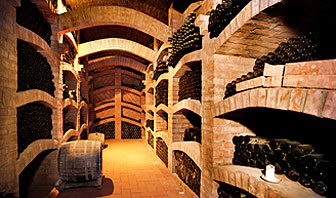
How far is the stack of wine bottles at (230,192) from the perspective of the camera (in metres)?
2.69

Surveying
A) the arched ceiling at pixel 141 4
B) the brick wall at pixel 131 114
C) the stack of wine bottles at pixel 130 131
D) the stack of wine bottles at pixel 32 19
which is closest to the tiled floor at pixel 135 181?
the stack of wine bottles at pixel 32 19

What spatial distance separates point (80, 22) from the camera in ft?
17.0

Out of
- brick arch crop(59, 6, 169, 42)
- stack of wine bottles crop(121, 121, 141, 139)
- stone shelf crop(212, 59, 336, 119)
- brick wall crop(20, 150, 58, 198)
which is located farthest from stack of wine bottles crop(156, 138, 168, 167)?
stack of wine bottles crop(121, 121, 141, 139)

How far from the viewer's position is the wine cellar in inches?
75.2

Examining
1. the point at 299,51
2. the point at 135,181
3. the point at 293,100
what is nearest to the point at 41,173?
the point at 135,181

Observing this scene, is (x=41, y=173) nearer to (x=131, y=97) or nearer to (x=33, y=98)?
(x=33, y=98)

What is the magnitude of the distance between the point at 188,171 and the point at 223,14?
11.7 feet

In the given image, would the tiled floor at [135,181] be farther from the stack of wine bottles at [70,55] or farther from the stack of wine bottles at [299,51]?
the stack of wine bottles at [70,55]

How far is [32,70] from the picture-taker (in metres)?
3.88

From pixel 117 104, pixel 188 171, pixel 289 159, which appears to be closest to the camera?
pixel 289 159

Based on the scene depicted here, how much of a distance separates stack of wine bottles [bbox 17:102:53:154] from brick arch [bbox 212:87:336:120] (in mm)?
4048

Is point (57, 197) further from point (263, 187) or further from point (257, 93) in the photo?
point (257, 93)

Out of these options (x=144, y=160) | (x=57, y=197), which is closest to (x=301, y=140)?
(x=57, y=197)

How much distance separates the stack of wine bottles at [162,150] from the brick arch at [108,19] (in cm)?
376
